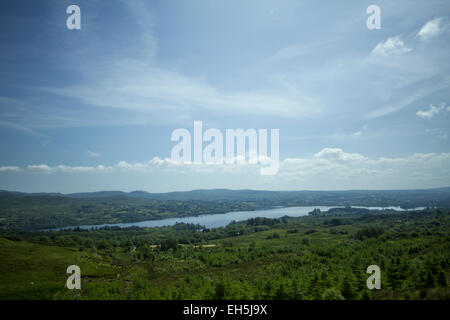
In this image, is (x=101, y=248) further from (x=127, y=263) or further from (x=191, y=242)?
(x=191, y=242)

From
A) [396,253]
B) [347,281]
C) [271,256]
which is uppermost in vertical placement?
[347,281]

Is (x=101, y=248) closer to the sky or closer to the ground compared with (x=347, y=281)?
closer to the ground

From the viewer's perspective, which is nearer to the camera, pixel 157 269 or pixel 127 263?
pixel 157 269

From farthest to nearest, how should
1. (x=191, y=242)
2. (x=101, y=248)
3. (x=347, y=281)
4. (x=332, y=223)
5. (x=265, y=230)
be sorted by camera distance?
(x=332, y=223), (x=265, y=230), (x=191, y=242), (x=101, y=248), (x=347, y=281)
